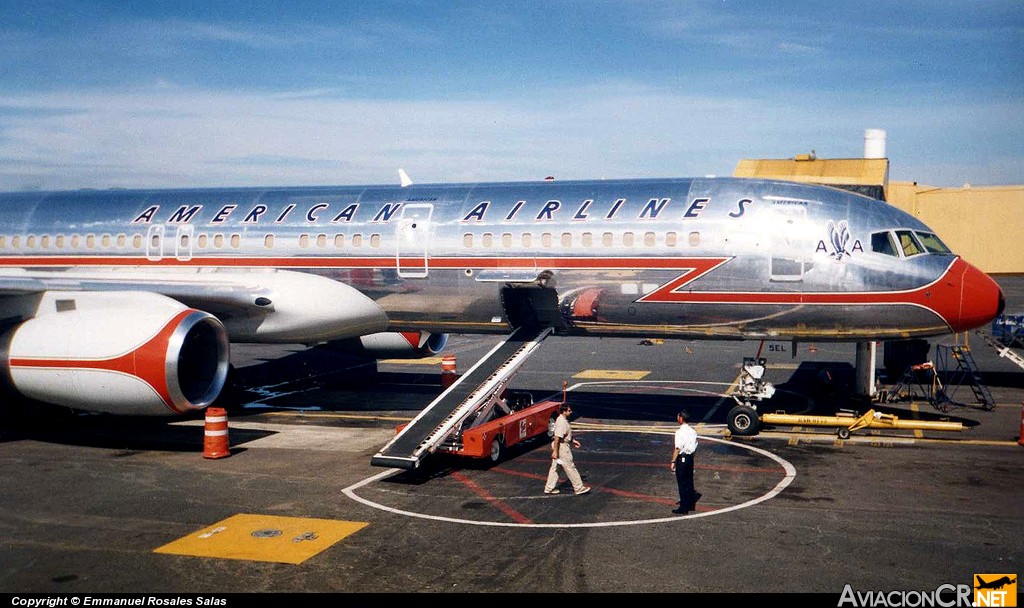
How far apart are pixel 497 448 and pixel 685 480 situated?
481cm

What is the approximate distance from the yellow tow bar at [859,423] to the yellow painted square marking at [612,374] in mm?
10309

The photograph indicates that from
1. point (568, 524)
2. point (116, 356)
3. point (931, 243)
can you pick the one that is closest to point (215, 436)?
point (116, 356)

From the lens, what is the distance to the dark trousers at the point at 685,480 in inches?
583

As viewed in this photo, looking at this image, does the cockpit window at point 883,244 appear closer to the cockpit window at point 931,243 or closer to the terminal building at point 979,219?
the cockpit window at point 931,243

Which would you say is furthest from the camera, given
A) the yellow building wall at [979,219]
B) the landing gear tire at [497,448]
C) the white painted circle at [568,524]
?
the yellow building wall at [979,219]

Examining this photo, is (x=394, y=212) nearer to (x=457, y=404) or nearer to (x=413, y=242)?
(x=413, y=242)

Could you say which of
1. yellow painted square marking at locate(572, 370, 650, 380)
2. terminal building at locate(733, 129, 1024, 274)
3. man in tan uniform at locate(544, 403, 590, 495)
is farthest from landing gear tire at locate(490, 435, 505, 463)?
terminal building at locate(733, 129, 1024, 274)

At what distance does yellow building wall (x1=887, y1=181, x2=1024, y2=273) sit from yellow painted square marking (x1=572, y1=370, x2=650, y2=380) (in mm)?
23351

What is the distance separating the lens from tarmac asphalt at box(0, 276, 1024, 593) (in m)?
12.0

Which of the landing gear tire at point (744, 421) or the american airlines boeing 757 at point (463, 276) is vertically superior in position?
the american airlines boeing 757 at point (463, 276)

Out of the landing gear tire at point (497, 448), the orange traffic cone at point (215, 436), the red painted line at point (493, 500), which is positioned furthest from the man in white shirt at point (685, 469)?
the orange traffic cone at point (215, 436)

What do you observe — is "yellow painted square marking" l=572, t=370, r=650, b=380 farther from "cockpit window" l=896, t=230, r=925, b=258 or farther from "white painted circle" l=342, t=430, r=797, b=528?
"white painted circle" l=342, t=430, r=797, b=528

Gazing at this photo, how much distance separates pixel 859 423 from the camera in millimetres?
21203

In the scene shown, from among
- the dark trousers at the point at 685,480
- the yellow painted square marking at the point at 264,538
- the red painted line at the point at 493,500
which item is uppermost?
the dark trousers at the point at 685,480
